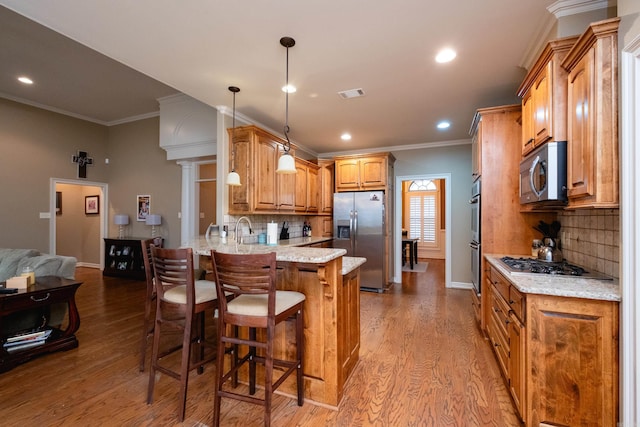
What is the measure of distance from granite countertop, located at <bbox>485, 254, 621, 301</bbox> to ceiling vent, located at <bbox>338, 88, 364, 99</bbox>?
2.34m

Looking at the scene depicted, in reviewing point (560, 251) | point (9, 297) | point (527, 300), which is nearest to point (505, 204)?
point (560, 251)

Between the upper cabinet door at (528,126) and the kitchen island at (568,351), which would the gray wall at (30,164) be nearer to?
the kitchen island at (568,351)

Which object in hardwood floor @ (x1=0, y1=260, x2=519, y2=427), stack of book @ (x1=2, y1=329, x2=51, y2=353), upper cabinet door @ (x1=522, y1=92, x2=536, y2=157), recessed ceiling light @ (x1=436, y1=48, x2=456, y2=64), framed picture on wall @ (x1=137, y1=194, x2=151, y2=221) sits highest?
recessed ceiling light @ (x1=436, y1=48, x2=456, y2=64)

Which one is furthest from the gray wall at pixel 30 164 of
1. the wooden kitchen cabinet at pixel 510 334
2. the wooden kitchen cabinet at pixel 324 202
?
the wooden kitchen cabinet at pixel 510 334

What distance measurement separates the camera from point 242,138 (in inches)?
146

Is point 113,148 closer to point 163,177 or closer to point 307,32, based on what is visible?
point 163,177

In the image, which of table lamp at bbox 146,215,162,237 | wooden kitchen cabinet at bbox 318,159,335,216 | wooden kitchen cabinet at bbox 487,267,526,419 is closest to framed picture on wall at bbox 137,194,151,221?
table lamp at bbox 146,215,162,237

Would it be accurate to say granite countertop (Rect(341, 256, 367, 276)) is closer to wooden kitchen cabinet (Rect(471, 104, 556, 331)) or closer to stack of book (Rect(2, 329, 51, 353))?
wooden kitchen cabinet (Rect(471, 104, 556, 331))

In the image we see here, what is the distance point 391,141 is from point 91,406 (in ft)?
16.9

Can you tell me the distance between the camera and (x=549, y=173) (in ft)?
6.15

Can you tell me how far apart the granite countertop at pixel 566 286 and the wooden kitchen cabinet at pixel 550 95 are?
2.94 ft

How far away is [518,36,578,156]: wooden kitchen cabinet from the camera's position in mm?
1856

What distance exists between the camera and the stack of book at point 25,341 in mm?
2428

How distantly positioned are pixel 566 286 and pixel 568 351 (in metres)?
0.34
